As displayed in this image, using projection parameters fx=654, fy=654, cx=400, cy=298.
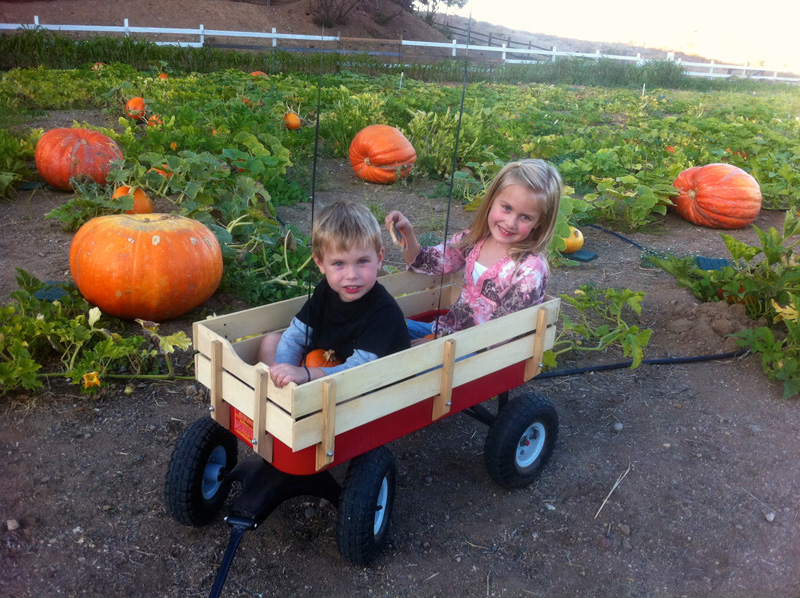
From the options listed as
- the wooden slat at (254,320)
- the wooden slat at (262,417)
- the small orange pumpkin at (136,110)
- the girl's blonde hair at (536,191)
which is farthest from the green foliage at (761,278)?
the small orange pumpkin at (136,110)

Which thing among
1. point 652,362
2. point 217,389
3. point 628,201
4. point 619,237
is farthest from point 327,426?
point 628,201

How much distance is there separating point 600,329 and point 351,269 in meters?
1.72

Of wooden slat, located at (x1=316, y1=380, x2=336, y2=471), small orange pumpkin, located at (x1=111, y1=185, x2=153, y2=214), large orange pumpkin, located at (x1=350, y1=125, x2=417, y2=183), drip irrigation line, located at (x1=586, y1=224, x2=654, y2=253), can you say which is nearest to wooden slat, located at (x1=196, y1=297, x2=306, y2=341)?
wooden slat, located at (x1=316, y1=380, x2=336, y2=471)

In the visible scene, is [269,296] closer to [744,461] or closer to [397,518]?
[397,518]

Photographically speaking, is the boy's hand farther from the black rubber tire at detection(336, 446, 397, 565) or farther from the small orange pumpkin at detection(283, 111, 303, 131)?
the small orange pumpkin at detection(283, 111, 303, 131)

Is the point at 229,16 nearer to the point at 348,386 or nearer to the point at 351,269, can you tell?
the point at 351,269

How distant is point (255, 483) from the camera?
2107 mm

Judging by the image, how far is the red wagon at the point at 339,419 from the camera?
1.87 m

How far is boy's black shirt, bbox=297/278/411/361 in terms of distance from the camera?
2.20m

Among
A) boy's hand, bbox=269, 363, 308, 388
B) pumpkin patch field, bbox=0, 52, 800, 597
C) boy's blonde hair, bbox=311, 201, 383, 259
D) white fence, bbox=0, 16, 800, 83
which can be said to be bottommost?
pumpkin patch field, bbox=0, 52, 800, 597

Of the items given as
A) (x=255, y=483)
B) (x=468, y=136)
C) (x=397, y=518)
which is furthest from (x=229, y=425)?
(x=468, y=136)

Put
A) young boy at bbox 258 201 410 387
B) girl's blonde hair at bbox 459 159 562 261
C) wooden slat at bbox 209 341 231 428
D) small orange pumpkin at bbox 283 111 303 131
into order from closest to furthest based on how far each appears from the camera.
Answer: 1. wooden slat at bbox 209 341 231 428
2. young boy at bbox 258 201 410 387
3. girl's blonde hair at bbox 459 159 562 261
4. small orange pumpkin at bbox 283 111 303 131

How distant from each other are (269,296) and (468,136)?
4.04 meters

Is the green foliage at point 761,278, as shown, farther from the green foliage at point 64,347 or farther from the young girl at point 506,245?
the green foliage at point 64,347
